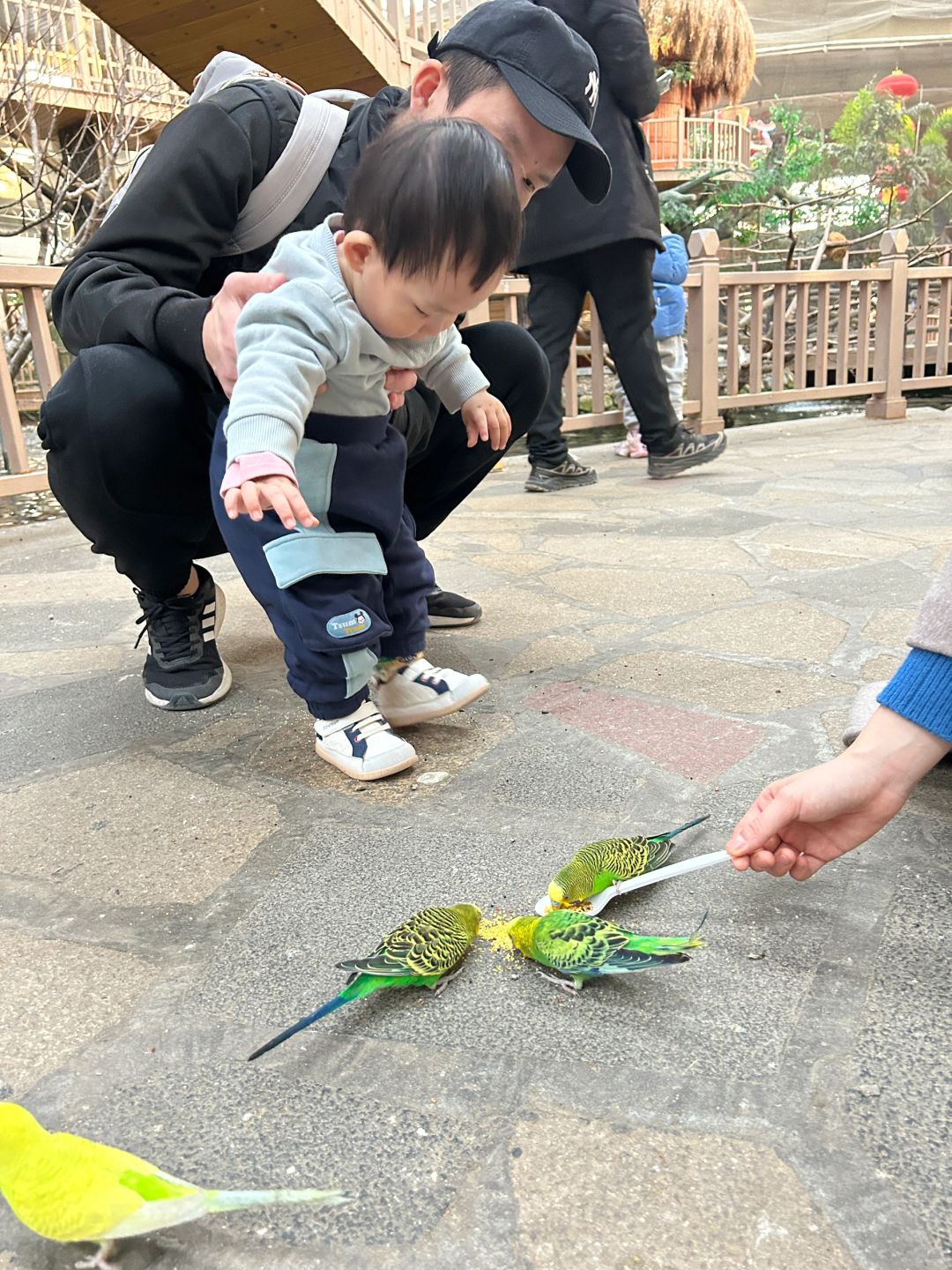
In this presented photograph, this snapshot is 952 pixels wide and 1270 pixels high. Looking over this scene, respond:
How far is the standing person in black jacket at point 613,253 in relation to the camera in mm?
3588

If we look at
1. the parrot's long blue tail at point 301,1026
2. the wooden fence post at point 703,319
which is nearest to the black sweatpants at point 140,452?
the parrot's long blue tail at point 301,1026

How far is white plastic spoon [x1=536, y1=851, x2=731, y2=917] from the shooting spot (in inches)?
40.5

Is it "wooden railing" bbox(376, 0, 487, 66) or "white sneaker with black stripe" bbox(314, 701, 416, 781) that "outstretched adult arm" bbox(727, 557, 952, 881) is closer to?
"white sneaker with black stripe" bbox(314, 701, 416, 781)

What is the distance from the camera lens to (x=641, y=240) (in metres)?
3.91

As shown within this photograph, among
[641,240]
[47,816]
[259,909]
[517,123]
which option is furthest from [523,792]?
[641,240]

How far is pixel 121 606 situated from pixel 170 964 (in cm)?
188

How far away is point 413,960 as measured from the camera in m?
0.91

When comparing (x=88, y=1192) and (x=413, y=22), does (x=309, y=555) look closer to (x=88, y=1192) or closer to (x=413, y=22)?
(x=88, y=1192)

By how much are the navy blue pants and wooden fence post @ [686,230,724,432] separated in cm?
462

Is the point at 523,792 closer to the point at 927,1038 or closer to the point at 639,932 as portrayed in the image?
the point at 639,932

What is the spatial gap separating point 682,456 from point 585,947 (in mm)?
3955

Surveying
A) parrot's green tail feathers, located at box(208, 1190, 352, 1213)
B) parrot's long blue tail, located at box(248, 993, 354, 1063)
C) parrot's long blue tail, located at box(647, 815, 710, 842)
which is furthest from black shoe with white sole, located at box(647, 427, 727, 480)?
parrot's green tail feathers, located at box(208, 1190, 352, 1213)

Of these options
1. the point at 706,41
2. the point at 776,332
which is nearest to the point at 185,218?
the point at 776,332

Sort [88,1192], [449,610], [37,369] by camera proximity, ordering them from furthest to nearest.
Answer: [37,369]
[449,610]
[88,1192]
